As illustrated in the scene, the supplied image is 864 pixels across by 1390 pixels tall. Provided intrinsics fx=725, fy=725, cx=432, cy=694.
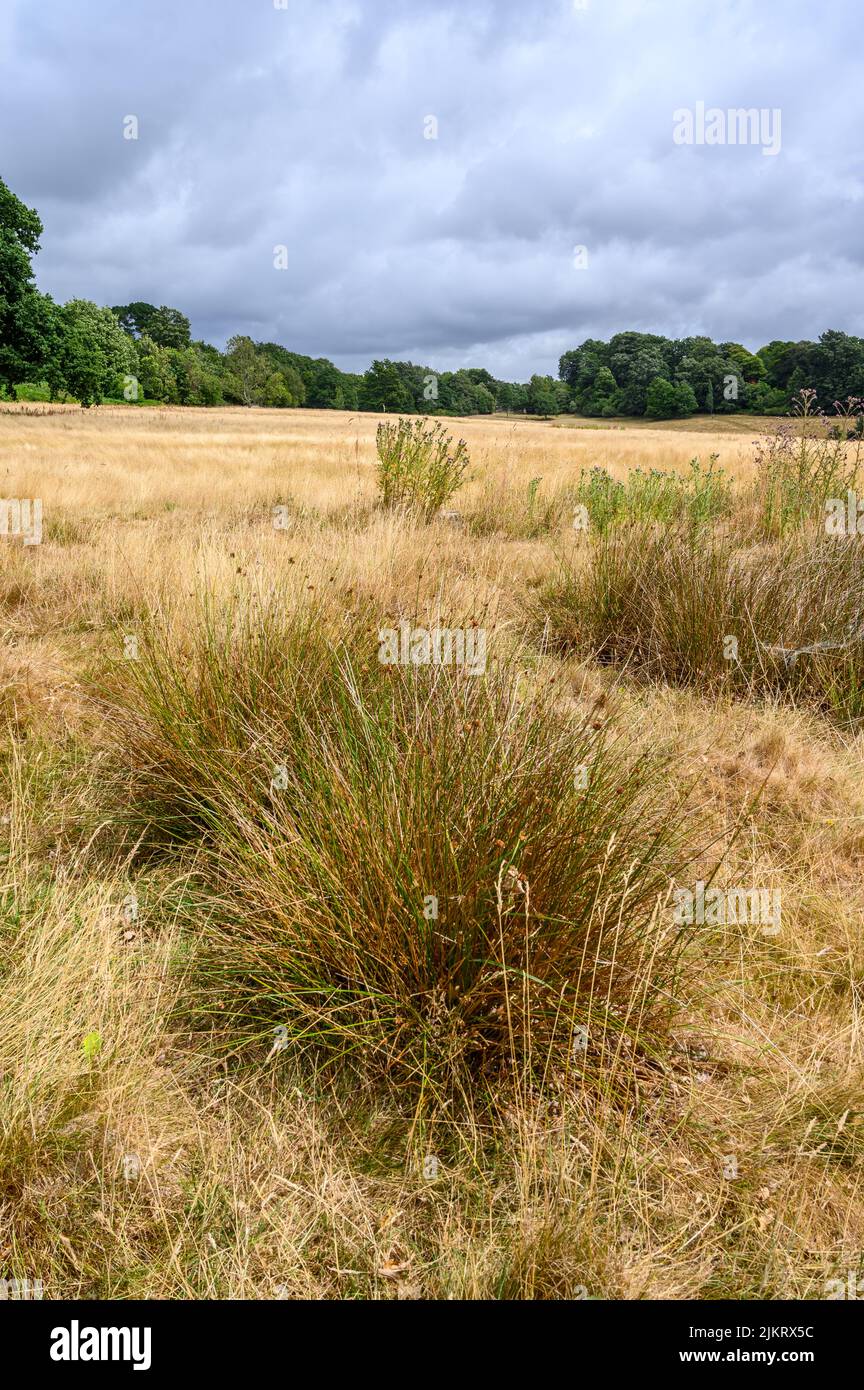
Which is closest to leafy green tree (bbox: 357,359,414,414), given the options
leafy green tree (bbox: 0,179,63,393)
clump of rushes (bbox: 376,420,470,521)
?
leafy green tree (bbox: 0,179,63,393)

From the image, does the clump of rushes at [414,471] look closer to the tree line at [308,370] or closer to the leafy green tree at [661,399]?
the tree line at [308,370]

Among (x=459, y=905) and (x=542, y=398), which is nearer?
(x=459, y=905)

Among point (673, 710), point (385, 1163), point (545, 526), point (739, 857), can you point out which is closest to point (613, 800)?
point (739, 857)

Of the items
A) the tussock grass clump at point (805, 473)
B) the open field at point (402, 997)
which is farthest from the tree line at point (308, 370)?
the open field at point (402, 997)

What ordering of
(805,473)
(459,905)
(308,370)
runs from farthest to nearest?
(308,370)
(805,473)
(459,905)

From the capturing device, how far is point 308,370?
8569 centimetres

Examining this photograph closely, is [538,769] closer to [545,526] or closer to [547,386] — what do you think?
[545,526]

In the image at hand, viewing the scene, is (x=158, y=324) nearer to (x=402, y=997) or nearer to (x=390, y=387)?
(x=390, y=387)

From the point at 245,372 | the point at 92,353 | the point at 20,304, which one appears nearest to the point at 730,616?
the point at 20,304

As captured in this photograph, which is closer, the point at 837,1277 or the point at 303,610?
the point at 837,1277

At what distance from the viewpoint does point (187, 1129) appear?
1.50m

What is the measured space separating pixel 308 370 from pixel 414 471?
87.3 meters

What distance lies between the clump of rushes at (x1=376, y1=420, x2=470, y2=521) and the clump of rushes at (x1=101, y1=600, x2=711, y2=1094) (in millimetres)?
5611

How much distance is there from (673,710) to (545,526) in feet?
15.5
